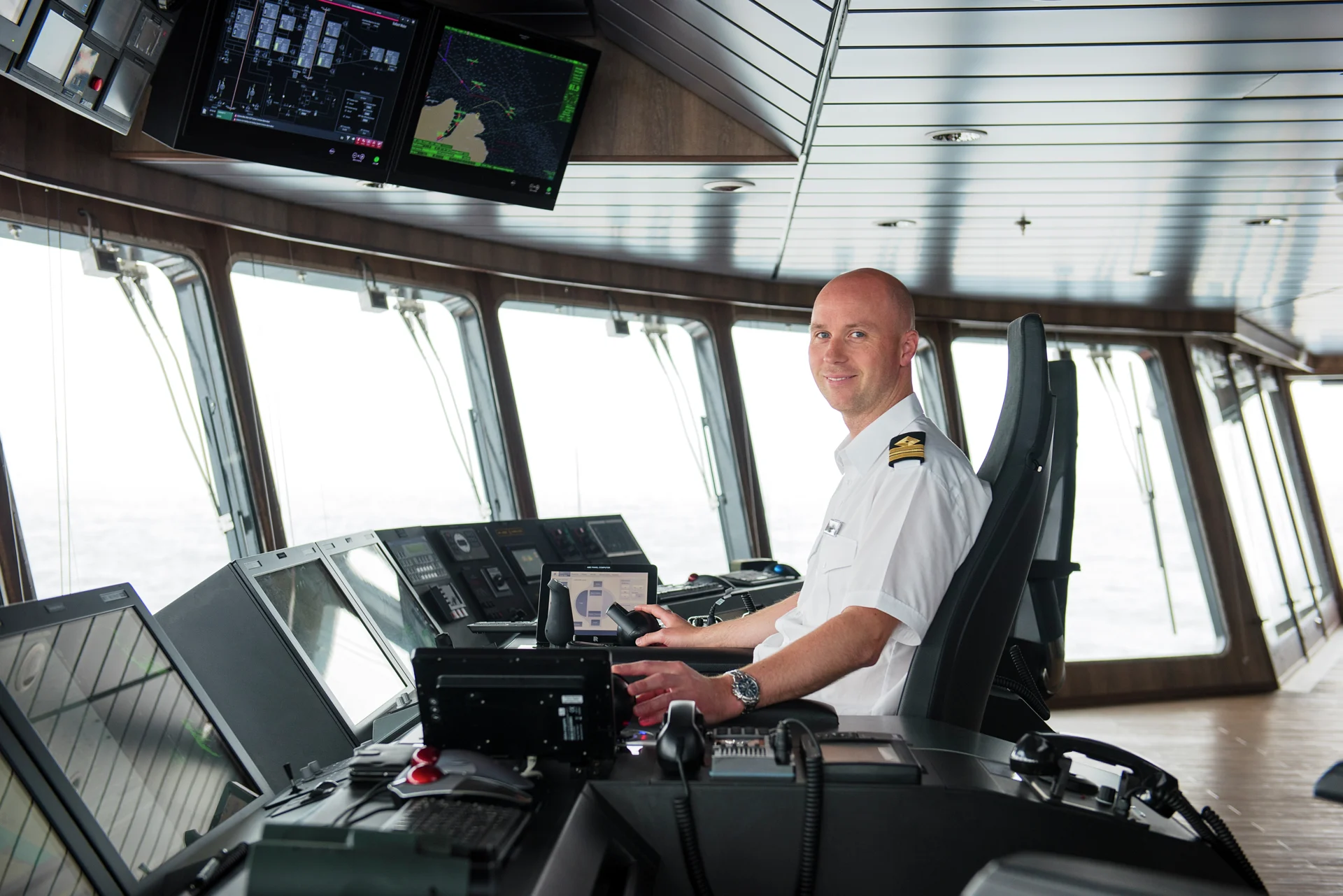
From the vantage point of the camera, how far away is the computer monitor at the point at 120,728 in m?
1.22

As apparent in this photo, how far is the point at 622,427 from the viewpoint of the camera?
548 cm

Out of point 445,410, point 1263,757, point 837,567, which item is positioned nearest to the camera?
point 837,567

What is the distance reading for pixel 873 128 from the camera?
3.07m

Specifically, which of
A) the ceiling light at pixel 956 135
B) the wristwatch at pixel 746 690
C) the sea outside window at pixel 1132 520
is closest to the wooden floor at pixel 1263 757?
the sea outside window at pixel 1132 520

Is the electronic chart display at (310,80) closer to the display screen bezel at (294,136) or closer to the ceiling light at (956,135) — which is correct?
the display screen bezel at (294,136)

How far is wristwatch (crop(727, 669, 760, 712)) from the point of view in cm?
173

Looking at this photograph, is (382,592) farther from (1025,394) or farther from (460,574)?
(1025,394)

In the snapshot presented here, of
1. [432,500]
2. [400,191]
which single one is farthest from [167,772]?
[432,500]

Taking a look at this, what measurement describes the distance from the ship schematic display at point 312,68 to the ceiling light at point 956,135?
147cm

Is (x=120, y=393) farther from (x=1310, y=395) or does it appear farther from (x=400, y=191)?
(x=1310, y=395)

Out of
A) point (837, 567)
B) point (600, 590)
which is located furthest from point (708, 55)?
point (837, 567)

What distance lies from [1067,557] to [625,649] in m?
0.97

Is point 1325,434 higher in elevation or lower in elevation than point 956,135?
lower

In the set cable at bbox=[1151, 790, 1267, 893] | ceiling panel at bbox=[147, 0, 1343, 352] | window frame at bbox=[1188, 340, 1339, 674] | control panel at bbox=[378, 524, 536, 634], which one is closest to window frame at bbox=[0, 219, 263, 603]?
ceiling panel at bbox=[147, 0, 1343, 352]
